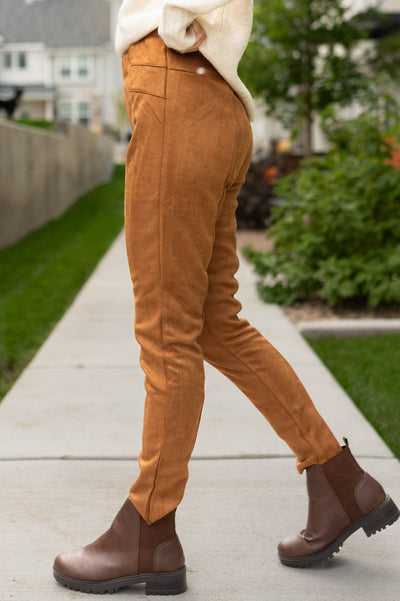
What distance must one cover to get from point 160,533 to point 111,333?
3553mm

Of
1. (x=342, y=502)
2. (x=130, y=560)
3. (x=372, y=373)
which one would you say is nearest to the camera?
(x=130, y=560)

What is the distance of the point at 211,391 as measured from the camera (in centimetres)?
426

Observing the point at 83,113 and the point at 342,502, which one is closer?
the point at 342,502

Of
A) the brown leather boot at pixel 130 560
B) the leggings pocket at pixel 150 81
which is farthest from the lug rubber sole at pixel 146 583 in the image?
the leggings pocket at pixel 150 81

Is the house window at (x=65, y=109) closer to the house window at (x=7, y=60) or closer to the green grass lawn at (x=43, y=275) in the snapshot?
the house window at (x=7, y=60)

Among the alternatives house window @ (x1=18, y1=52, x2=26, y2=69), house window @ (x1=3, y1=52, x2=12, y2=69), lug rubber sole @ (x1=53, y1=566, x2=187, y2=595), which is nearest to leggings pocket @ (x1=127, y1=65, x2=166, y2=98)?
lug rubber sole @ (x1=53, y1=566, x2=187, y2=595)

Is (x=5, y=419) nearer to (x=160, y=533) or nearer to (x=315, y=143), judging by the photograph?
(x=160, y=533)

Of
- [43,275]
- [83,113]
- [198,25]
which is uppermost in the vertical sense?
[198,25]

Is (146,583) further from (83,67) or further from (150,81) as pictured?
(83,67)

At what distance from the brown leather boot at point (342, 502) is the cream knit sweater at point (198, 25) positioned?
39.8 inches

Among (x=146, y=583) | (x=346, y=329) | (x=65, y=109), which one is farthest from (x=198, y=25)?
(x=65, y=109)

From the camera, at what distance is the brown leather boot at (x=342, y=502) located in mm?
2234

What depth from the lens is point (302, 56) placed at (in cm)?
1544

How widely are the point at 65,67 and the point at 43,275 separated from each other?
2166 inches
